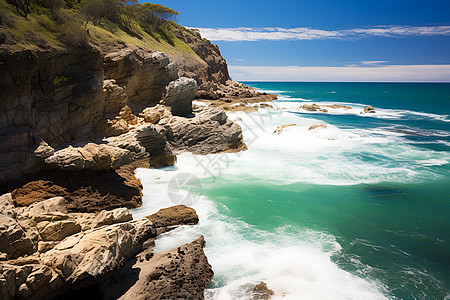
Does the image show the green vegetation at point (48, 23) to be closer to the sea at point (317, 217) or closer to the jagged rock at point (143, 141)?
the jagged rock at point (143, 141)

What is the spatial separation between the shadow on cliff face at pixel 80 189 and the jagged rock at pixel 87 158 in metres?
0.38

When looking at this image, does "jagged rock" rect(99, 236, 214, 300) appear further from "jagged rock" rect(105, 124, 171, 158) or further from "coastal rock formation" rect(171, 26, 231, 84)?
"coastal rock formation" rect(171, 26, 231, 84)

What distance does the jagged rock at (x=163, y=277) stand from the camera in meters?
7.32

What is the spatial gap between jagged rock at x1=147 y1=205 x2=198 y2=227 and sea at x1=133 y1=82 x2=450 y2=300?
0.40m

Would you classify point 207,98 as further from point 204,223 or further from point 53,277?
point 53,277

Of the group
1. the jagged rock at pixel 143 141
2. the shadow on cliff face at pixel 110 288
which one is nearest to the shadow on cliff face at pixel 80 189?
the jagged rock at pixel 143 141

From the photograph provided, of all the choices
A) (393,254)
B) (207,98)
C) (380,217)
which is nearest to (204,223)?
(393,254)

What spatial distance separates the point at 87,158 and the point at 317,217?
33.3 ft

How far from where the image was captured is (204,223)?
1170 cm

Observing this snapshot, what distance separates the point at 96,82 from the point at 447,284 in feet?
56.3

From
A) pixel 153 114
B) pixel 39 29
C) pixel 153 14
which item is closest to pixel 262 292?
pixel 39 29

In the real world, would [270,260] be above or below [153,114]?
below

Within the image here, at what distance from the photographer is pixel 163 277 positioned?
25.4 feet

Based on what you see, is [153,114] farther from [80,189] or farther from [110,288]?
[110,288]
